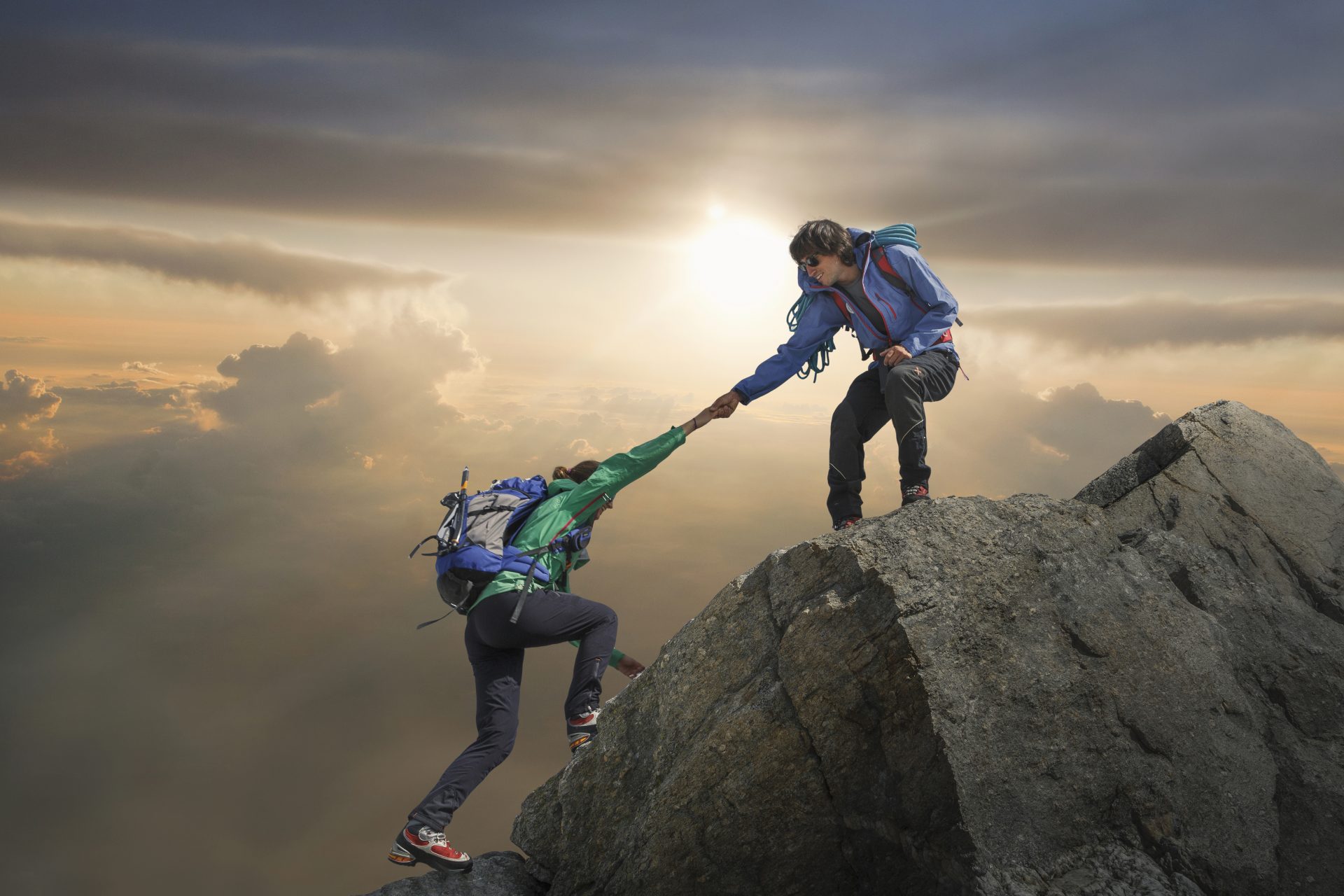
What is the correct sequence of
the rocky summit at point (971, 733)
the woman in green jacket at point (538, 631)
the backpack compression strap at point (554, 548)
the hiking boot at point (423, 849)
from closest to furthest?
1. the rocky summit at point (971, 733)
2. the hiking boot at point (423, 849)
3. the woman in green jacket at point (538, 631)
4. the backpack compression strap at point (554, 548)

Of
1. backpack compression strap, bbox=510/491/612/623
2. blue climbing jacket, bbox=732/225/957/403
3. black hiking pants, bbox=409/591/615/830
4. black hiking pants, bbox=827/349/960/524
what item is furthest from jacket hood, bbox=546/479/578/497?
black hiking pants, bbox=827/349/960/524

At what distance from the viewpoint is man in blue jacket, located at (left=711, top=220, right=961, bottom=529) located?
24.4ft

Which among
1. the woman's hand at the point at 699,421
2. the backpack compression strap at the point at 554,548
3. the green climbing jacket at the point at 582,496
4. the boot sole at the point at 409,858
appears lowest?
the boot sole at the point at 409,858

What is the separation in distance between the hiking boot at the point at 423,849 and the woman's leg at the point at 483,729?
0.20 feet

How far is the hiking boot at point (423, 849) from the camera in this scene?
6.20m

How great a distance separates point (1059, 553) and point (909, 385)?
1939mm

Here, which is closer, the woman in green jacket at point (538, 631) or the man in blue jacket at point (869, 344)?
the woman in green jacket at point (538, 631)

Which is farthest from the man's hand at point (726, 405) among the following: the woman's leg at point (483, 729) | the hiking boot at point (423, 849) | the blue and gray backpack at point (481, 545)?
the hiking boot at point (423, 849)

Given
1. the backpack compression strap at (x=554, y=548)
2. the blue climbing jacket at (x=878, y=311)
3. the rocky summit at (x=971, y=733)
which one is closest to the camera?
the rocky summit at (x=971, y=733)

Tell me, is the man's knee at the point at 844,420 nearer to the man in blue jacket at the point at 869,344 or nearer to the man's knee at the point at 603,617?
the man in blue jacket at the point at 869,344

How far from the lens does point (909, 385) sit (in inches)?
288

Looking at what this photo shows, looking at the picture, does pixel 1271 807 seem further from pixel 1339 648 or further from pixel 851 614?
pixel 851 614

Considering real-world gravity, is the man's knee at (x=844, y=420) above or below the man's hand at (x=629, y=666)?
above

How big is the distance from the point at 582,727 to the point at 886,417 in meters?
3.88
